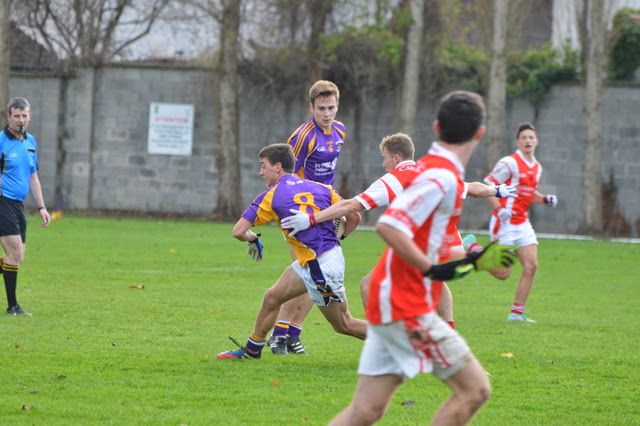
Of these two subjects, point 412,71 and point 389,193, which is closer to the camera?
point 389,193

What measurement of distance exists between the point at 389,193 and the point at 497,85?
19.5m

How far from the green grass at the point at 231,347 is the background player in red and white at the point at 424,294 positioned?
1559 millimetres

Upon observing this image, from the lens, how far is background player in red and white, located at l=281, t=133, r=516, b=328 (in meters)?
6.29

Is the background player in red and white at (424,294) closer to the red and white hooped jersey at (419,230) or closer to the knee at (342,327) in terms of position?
the red and white hooped jersey at (419,230)

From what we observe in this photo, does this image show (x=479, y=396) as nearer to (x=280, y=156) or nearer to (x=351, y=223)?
(x=351, y=223)

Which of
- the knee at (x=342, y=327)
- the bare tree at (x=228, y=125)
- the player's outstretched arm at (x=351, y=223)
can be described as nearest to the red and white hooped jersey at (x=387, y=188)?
the player's outstretched arm at (x=351, y=223)

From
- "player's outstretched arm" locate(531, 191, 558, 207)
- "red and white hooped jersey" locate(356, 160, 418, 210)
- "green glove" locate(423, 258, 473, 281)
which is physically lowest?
"green glove" locate(423, 258, 473, 281)

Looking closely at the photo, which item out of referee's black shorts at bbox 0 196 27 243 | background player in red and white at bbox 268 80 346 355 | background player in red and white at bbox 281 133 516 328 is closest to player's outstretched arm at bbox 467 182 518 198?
background player in red and white at bbox 281 133 516 328

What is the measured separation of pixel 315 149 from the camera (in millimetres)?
8148

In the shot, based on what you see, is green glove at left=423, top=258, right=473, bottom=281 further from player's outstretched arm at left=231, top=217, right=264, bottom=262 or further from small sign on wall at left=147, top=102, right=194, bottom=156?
small sign on wall at left=147, top=102, right=194, bottom=156

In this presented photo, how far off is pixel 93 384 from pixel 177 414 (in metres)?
0.98

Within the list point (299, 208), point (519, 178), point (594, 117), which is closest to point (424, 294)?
point (299, 208)

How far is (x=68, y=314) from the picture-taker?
919cm

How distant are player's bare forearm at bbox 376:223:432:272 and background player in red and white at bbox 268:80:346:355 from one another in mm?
3964
